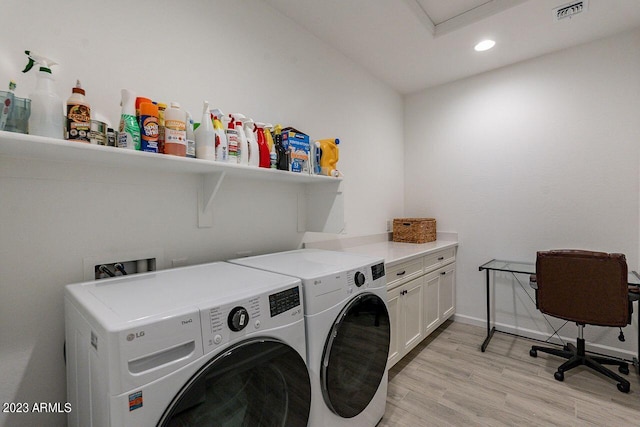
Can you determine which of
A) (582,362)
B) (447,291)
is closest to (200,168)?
(447,291)

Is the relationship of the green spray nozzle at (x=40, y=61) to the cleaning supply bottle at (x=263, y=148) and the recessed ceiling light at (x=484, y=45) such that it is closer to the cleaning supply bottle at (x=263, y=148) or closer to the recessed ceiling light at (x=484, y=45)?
the cleaning supply bottle at (x=263, y=148)

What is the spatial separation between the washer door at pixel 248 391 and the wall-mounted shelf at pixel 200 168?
0.77 m

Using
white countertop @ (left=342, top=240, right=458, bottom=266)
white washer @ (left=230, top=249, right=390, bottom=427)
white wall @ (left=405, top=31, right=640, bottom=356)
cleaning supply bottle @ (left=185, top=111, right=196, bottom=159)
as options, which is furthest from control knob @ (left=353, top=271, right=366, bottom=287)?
white wall @ (left=405, top=31, right=640, bottom=356)

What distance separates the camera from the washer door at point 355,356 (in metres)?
1.20

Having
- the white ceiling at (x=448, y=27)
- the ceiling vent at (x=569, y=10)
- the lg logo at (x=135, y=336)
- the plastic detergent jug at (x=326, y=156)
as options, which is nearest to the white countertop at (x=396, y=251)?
the plastic detergent jug at (x=326, y=156)

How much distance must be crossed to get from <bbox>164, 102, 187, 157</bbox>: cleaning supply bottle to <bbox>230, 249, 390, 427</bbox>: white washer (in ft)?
2.05

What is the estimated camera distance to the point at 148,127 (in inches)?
42.9

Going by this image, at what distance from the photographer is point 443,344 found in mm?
2598

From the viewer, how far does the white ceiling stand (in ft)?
6.57

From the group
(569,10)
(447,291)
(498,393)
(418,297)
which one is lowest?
(498,393)

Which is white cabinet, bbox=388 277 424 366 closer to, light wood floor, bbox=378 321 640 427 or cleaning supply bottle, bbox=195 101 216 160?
light wood floor, bbox=378 321 640 427

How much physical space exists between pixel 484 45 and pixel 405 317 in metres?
2.35

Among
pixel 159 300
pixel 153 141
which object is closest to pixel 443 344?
pixel 159 300

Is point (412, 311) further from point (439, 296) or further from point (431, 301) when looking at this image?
point (439, 296)
